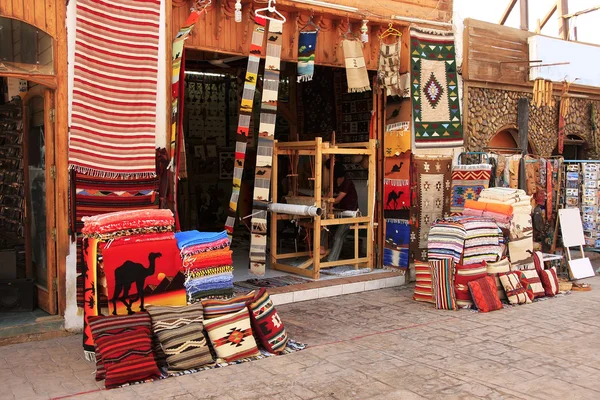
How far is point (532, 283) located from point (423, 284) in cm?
149

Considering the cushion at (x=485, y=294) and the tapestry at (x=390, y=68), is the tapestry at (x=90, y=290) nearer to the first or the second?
the cushion at (x=485, y=294)

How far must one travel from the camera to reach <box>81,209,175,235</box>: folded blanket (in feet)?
16.6

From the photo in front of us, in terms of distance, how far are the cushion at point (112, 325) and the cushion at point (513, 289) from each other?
4483 millimetres

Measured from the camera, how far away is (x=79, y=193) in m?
5.78

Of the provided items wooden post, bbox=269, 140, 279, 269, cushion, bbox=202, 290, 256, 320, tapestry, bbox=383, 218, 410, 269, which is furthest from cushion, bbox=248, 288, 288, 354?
tapestry, bbox=383, 218, 410, 269

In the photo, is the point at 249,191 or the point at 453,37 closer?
the point at 453,37

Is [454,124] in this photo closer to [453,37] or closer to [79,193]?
[453,37]

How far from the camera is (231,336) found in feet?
16.7

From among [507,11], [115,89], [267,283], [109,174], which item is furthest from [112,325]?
[507,11]

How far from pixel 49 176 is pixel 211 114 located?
6289 mm

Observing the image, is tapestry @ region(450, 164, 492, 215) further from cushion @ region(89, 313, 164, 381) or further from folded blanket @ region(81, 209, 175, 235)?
cushion @ region(89, 313, 164, 381)

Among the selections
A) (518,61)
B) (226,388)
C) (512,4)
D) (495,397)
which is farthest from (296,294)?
(512,4)

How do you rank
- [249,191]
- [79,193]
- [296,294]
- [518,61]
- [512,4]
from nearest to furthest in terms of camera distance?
[79,193] → [296,294] → [518,61] → [249,191] → [512,4]

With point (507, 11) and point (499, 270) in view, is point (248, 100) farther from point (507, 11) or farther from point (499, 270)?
point (507, 11)
